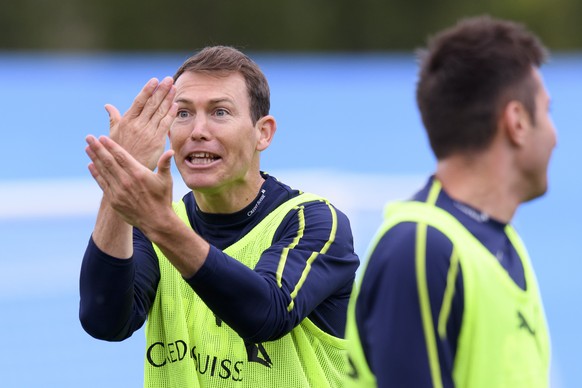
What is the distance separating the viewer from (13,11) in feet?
80.3

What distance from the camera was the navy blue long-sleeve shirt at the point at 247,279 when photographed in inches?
124

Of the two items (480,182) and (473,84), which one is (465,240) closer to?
(480,182)

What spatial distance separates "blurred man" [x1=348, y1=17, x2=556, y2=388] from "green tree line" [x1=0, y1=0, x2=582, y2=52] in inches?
894

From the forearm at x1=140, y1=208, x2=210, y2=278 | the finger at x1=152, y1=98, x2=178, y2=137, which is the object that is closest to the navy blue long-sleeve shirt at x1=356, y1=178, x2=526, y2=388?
the forearm at x1=140, y1=208, x2=210, y2=278

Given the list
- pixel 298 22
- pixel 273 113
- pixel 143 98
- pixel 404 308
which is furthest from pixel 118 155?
pixel 298 22

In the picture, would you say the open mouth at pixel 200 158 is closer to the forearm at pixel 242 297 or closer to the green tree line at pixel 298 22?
the forearm at pixel 242 297

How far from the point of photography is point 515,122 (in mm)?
2432

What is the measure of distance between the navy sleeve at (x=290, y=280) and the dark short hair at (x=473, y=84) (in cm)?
87

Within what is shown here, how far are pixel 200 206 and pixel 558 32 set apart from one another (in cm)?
2287

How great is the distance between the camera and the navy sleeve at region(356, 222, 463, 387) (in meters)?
2.30

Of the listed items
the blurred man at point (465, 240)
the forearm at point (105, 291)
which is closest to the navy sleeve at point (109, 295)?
the forearm at point (105, 291)

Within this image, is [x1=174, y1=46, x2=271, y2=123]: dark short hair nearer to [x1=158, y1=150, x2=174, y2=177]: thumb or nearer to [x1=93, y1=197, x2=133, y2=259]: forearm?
[x1=93, y1=197, x2=133, y2=259]: forearm

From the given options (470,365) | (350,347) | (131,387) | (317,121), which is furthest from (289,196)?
(317,121)

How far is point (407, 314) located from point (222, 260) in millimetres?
920
